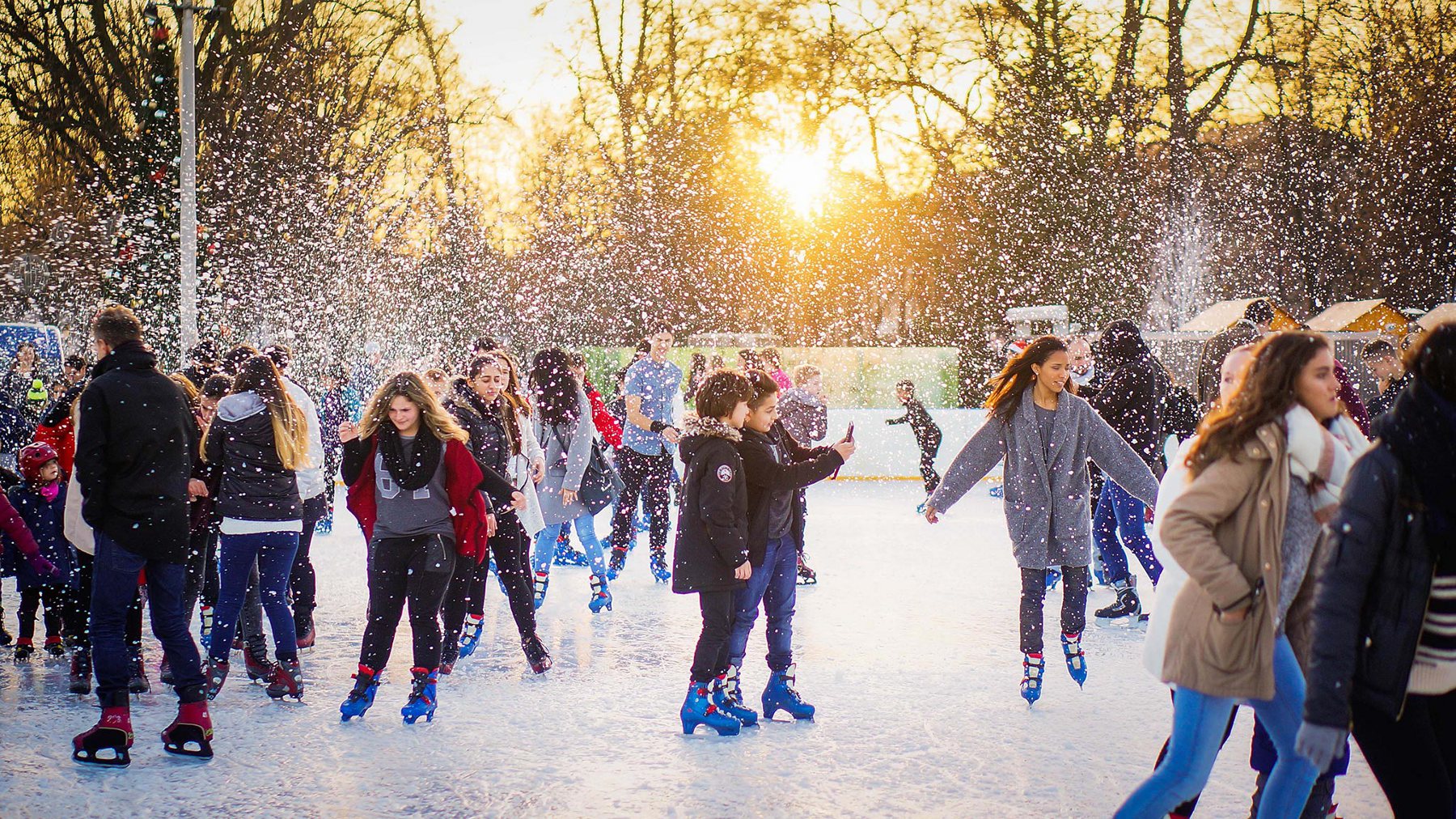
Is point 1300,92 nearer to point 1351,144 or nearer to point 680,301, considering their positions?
point 1351,144

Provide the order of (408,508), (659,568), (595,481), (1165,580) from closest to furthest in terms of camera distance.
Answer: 1. (1165,580)
2. (408,508)
3. (595,481)
4. (659,568)

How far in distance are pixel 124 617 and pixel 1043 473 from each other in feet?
11.8

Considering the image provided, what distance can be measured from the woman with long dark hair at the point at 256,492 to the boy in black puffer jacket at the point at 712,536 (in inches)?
67.0

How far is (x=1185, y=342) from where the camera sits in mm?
19641

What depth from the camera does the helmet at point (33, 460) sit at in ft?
19.8

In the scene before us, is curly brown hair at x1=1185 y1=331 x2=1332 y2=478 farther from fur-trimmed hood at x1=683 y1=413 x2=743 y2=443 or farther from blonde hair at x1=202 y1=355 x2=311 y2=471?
blonde hair at x1=202 y1=355 x2=311 y2=471

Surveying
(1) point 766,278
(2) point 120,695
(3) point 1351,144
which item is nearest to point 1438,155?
Answer: (3) point 1351,144

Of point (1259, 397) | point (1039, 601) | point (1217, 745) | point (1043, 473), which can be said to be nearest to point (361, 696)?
point (1039, 601)

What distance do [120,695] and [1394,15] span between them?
1034 inches

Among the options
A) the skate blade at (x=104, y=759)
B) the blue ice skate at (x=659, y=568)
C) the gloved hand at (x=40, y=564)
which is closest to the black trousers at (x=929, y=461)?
the blue ice skate at (x=659, y=568)

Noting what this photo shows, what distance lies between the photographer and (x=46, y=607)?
648 cm

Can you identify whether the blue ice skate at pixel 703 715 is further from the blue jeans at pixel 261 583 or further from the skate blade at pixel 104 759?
the skate blade at pixel 104 759

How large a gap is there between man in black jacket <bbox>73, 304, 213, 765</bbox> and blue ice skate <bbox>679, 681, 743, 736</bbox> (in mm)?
1703

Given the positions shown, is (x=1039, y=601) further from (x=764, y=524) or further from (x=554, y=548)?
(x=554, y=548)
